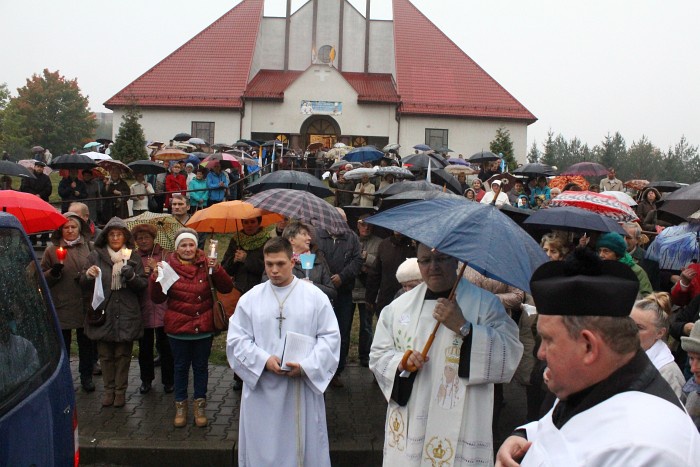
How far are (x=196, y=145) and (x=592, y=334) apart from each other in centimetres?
3007

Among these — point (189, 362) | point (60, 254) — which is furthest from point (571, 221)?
point (60, 254)

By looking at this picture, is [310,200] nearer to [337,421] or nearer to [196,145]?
[337,421]

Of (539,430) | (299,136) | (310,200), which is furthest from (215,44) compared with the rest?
(539,430)

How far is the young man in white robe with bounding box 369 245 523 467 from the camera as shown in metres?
4.36

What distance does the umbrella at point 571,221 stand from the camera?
22.5 ft

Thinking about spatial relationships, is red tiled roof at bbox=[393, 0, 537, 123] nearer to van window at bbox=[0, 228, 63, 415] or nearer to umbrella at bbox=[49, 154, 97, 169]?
umbrella at bbox=[49, 154, 97, 169]

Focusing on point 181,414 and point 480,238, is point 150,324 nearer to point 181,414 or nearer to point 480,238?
point 181,414

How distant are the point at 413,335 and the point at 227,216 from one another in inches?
160

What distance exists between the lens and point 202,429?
7016 millimetres

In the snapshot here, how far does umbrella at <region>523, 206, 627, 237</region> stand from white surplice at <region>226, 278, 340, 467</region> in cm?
259

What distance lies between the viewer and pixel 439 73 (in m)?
44.7

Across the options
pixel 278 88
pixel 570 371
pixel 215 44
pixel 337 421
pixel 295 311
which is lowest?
pixel 337 421

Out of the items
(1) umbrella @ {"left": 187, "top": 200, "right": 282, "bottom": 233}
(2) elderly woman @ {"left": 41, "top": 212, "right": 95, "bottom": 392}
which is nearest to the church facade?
(1) umbrella @ {"left": 187, "top": 200, "right": 282, "bottom": 233}

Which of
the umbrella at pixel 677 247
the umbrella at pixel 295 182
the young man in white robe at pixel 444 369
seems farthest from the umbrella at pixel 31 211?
the umbrella at pixel 677 247
